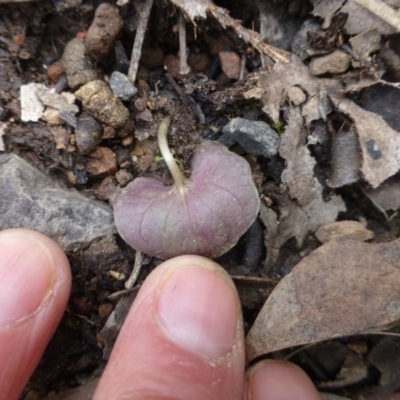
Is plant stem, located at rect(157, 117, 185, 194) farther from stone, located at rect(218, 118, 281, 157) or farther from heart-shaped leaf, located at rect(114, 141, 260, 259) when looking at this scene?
stone, located at rect(218, 118, 281, 157)

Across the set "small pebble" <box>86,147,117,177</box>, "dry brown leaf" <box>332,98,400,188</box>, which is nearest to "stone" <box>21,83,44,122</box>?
"small pebble" <box>86,147,117,177</box>

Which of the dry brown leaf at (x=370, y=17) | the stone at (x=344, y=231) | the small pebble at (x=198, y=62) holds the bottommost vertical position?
the stone at (x=344, y=231)

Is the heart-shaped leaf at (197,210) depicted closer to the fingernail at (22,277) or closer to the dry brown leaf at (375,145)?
the fingernail at (22,277)

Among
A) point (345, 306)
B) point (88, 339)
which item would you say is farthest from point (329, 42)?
point (88, 339)

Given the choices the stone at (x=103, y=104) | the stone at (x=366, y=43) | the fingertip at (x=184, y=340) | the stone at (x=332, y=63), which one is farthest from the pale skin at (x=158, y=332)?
the stone at (x=366, y=43)

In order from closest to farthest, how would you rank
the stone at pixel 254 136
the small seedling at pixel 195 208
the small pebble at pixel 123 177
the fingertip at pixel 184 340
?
the fingertip at pixel 184 340, the small seedling at pixel 195 208, the stone at pixel 254 136, the small pebble at pixel 123 177

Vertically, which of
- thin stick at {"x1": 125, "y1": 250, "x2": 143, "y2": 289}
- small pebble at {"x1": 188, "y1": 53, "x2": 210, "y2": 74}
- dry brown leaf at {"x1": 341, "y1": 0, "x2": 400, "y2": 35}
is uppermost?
dry brown leaf at {"x1": 341, "y1": 0, "x2": 400, "y2": 35}
